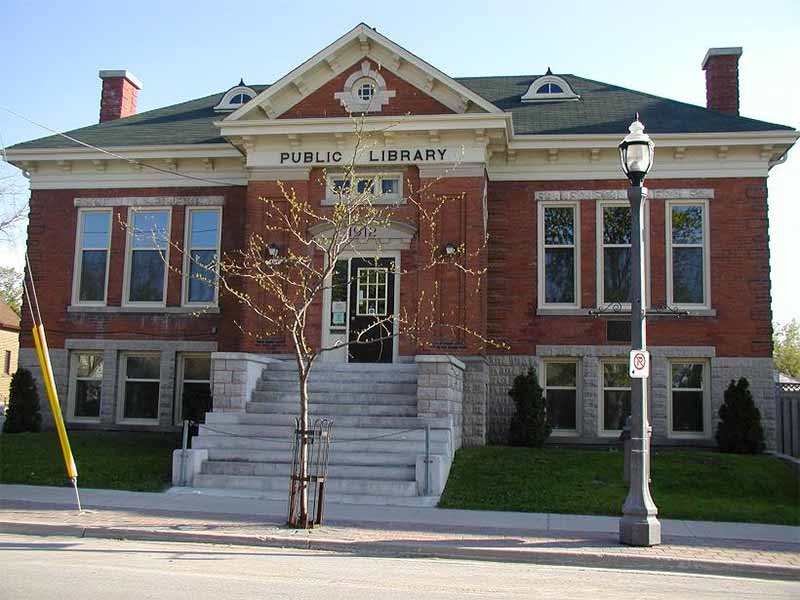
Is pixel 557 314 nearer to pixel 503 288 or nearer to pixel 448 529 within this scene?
pixel 503 288

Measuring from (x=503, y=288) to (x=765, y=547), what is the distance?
32.3ft

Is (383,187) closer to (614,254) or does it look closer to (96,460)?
(614,254)

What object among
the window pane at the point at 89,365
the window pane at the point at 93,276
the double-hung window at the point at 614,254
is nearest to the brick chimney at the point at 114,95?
the window pane at the point at 93,276

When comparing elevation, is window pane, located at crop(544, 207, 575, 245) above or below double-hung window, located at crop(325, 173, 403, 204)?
below

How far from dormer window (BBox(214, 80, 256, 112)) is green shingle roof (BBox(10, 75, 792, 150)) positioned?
33cm

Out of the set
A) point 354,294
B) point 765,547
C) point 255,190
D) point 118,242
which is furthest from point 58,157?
point 765,547

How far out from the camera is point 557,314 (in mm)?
18688

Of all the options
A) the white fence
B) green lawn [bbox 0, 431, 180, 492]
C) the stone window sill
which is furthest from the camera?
the stone window sill

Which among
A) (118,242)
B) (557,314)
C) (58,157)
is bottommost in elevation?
(557,314)

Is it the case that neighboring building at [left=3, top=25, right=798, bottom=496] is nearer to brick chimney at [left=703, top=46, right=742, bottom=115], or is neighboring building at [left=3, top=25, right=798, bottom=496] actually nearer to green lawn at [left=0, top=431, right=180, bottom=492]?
brick chimney at [left=703, top=46, right=742, bottom=115]

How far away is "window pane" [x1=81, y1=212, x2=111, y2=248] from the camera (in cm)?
2069

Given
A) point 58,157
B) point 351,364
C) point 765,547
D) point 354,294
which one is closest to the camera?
point 765,547

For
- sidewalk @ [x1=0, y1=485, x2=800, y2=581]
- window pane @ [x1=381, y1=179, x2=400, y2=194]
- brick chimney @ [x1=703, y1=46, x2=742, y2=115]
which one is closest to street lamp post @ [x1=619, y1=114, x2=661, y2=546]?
sidewalk @ [x1=0, y1=485, x2=800, y2=581]

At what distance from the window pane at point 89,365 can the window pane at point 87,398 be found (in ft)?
0.72
